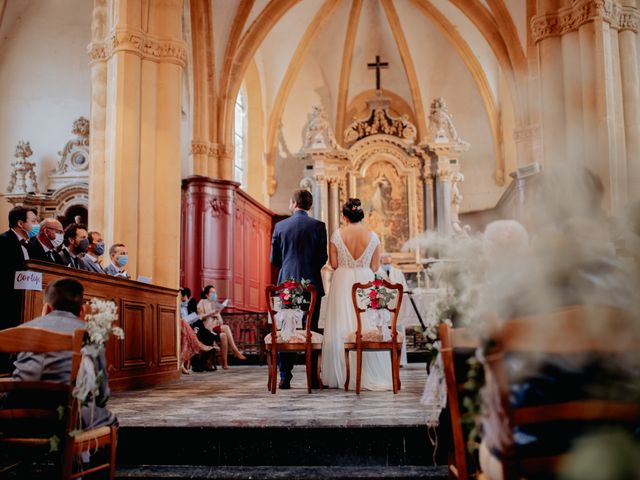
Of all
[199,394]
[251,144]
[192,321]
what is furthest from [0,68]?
[199,394]

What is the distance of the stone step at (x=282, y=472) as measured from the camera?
152 inches

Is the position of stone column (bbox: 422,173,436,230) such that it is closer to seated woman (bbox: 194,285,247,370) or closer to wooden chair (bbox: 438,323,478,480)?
seated woman (bbox: 194,285,247,370)

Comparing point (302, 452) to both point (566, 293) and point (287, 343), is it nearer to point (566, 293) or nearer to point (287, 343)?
point (287, 343)

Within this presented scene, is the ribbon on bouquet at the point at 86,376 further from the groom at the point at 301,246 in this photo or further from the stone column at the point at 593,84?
the stone column at the point at 593,84

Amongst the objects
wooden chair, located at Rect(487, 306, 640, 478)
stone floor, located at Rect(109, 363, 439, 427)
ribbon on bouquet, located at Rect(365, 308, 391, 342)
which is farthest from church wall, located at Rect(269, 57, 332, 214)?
wooden chair, located at Rect(487, 306, 640, 478)

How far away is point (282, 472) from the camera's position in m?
3.97

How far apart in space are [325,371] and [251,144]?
467 inches

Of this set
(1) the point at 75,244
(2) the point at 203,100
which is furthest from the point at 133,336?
(2) the point at 203,100

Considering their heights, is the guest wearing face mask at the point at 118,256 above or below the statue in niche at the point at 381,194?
below

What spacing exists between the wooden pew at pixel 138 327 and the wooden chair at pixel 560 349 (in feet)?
14.5

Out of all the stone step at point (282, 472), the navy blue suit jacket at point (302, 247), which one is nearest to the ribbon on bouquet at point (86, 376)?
the stone step at point (282, 472)

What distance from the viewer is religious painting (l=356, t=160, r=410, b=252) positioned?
17828 mm

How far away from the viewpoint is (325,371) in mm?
6965

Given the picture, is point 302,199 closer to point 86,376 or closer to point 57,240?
point 57,240
